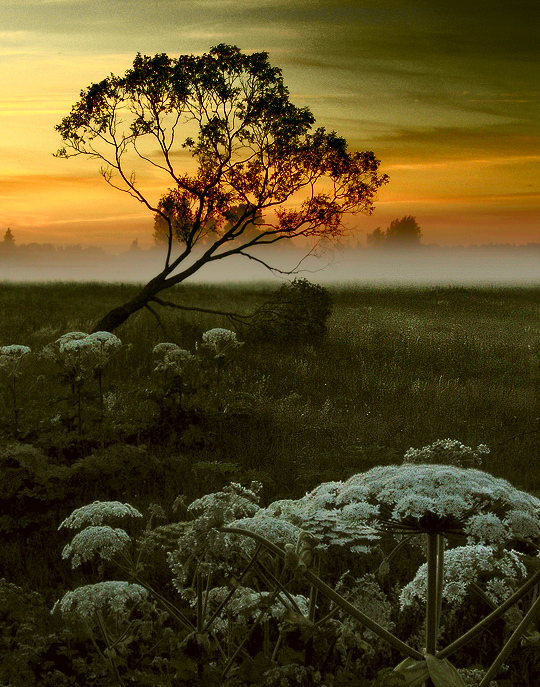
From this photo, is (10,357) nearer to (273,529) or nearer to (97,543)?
(97,543)

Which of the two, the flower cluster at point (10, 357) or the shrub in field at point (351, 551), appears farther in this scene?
the flower cluster at point (10, 357)

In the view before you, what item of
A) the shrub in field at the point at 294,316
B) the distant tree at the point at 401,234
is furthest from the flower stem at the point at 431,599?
the distant tree at the point at 401,234

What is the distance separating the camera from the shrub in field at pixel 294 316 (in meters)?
19.5

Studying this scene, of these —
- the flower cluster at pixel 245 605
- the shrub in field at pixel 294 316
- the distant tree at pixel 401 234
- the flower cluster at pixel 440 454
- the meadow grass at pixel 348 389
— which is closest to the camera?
the flower cluster at pixel 245 605

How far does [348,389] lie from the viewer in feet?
46.4

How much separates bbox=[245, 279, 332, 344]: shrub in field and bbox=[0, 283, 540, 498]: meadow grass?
58cm

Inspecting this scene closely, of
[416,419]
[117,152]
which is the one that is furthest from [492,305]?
[416,419]

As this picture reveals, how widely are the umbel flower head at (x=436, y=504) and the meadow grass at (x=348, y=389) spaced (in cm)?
503

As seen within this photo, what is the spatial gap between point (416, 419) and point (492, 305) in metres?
22.1

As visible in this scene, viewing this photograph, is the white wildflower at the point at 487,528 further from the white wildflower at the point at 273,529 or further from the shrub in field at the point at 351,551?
the white wildflower at the point at 273,529

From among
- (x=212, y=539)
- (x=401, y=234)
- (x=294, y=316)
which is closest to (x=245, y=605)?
(x=212, y=539)

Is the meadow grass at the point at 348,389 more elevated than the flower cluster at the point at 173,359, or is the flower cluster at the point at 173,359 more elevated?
the flower cluster at the point at 173,359

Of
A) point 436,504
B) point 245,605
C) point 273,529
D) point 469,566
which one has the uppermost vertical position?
point 436,504

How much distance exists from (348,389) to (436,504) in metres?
11.7
